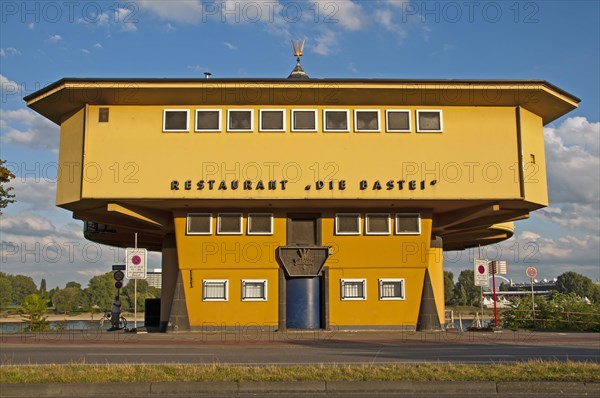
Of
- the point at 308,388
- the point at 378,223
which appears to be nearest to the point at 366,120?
the point at 378,223

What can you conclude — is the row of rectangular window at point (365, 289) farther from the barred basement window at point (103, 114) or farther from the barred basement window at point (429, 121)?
the barred basement window at point (103, 114)

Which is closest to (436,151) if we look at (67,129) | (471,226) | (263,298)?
(471,226)

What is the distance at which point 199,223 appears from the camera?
26.5 meters

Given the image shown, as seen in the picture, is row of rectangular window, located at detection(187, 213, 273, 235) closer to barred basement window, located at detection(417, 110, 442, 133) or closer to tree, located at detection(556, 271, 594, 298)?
barred basement window, located at detection(417, 110, 442, 133)

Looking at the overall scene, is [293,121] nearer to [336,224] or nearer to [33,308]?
[336,224]

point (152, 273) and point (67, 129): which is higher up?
point (67, 129)

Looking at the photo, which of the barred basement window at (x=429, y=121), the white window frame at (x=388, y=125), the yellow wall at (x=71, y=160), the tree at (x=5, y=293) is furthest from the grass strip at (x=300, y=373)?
the tree at (x=5, y=293)

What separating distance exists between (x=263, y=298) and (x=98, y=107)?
1066 centimetres

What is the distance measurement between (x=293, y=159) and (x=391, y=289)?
23.9 feet

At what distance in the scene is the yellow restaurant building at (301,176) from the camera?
24828mm

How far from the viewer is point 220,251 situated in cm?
2641

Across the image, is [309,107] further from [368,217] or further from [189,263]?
[189,263]

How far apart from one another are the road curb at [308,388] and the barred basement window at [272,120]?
16.3 metres

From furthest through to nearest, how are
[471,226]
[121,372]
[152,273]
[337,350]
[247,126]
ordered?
[152,273] < [471,226] < [247,126] < [337,350] < [121,372]
